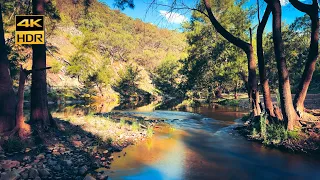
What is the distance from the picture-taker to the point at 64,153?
8.81 meters

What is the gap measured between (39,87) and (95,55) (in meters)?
59.6

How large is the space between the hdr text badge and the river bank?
3.61 meters

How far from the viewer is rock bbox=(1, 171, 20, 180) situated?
19.8ft

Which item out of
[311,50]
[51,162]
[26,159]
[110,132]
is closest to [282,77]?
[311,50]

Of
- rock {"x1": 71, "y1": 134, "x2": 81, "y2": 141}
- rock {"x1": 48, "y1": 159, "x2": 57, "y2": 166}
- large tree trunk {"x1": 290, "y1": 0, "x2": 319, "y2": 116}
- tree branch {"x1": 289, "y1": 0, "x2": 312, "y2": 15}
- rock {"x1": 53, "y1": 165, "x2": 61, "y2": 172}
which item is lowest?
rock {"x1": 53, "y1": 165, "x2": 61, "y2": 172}

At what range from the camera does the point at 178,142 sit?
12562 mm

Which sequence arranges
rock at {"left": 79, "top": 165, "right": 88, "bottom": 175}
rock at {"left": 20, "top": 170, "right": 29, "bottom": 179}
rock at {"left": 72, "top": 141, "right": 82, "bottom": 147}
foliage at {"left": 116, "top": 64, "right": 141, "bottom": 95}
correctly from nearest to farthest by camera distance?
rock at {"left": 20, "top": 170, "right": 29, "bottom": 179} → rock at {"left": 79, "top": 165, "right": 88, "bottom": 175} → rock at {"left": 72, "top": 141, "right": 82, "bottom": 147} → foliage at {"left": 116, "top": 64, "right": 141, "bottom": 95}

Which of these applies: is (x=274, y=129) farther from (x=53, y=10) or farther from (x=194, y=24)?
(x=194, y=24)

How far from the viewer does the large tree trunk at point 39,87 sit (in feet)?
34.1

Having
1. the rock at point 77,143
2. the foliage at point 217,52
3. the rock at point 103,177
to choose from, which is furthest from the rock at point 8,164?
the foliage at point 217,52

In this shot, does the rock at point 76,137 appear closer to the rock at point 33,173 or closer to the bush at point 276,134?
the rock at point 33,173

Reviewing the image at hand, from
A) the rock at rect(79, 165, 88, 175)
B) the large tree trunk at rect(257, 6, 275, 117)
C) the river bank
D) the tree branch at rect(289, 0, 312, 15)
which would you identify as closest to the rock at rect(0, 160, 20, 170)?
the river bank

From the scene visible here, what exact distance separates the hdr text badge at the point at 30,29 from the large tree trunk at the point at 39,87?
0.69 m

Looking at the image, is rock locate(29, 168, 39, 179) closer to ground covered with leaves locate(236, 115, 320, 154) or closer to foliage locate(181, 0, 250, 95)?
ground covered with leaves locate(236, 115, 320, 154)
